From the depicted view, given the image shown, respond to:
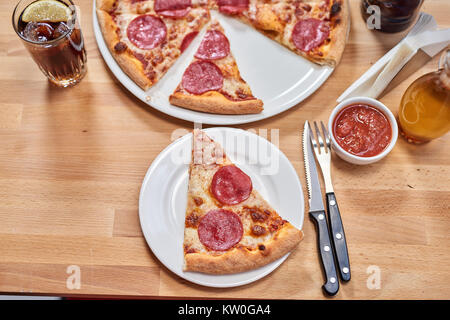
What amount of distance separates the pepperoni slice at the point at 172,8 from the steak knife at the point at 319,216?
763mm

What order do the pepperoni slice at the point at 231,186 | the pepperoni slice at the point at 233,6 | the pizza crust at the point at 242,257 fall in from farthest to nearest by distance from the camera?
the pepperoni slice at the point at 233,6, the pepperoni slice at the point at 231,186, the pizza crust at the point at 242,257

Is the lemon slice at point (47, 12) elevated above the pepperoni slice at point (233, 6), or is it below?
above

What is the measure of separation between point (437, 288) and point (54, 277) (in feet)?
4.51

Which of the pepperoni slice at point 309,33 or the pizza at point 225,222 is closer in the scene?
the pizza at point 225,222

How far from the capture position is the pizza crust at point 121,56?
1.92 meters

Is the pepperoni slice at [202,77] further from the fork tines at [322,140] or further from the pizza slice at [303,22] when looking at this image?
the fork tines at [322,140]

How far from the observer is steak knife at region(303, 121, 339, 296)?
1.68 meters

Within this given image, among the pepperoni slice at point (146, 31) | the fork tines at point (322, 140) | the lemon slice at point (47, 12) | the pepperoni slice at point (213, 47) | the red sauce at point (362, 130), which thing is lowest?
the fork tines at point (322, 140)

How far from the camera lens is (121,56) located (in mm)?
1947

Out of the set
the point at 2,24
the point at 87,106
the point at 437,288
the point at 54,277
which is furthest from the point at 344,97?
the point at 2,24

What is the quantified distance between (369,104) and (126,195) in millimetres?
1000

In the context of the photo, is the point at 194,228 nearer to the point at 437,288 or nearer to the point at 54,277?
the point at 54,277

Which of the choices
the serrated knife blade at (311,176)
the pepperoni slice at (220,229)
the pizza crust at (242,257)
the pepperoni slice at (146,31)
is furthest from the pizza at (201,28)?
the pizza crust at (242,257)

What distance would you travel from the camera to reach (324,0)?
6.96ft
